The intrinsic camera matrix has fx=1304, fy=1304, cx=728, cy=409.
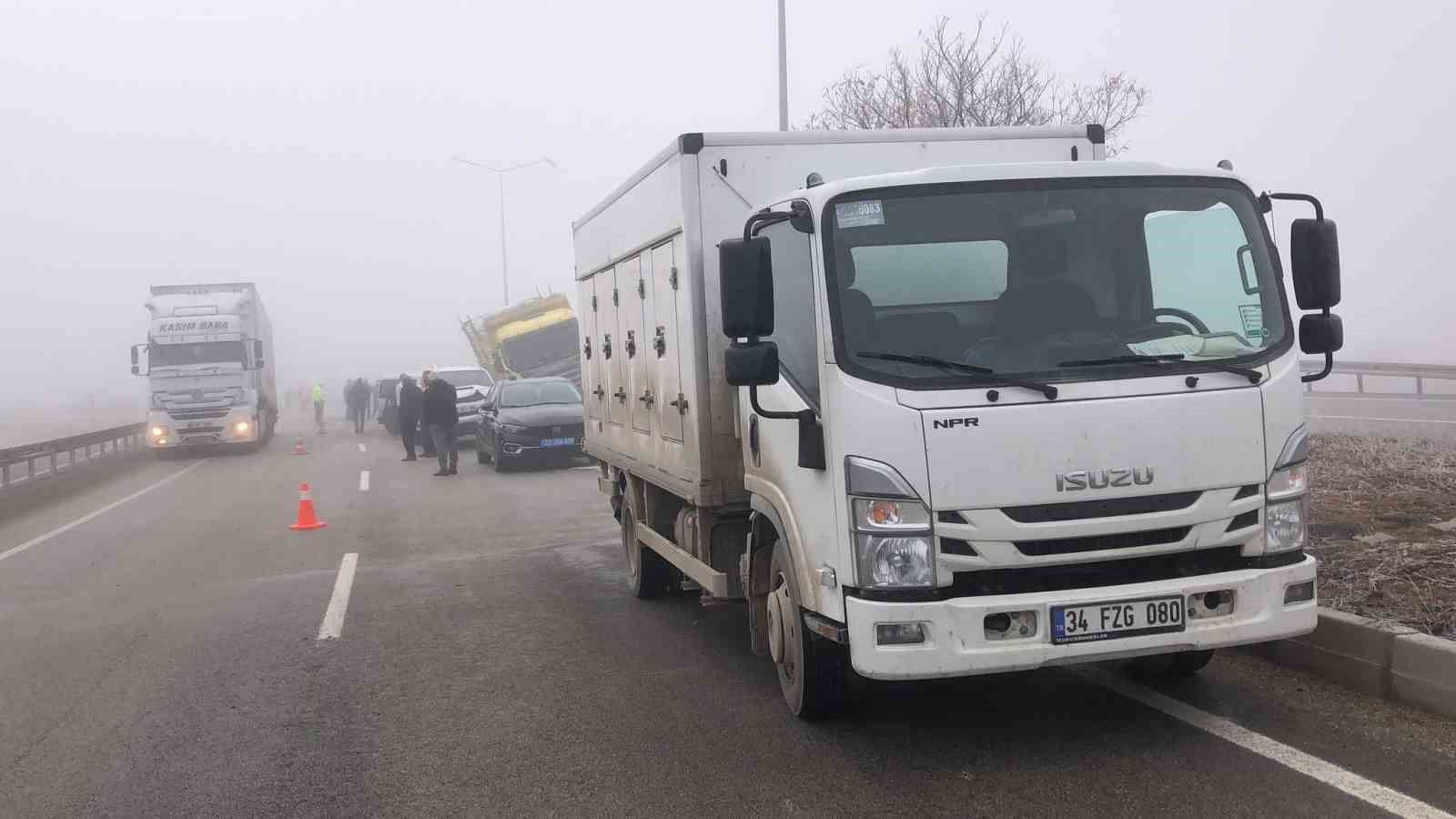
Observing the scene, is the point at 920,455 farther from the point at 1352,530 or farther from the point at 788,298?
the point at 1352,530

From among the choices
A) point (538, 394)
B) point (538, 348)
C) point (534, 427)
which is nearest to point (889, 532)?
point (534, 427)

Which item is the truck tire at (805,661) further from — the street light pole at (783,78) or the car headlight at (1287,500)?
the street light pole at (783,78)

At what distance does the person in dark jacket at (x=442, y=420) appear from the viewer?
2145 centimetres

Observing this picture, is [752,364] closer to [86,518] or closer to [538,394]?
[86,518]

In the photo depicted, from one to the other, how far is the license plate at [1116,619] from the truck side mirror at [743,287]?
5.10 ft

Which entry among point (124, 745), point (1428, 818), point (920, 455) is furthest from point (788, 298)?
point (124, 745)

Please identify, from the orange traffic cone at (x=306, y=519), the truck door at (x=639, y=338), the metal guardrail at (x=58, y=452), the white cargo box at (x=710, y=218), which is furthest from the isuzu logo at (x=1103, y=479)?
the metal guardrail at (x=58, y=452)

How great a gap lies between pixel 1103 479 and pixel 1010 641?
677 millimetres

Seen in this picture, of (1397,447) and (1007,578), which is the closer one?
(1007,578)

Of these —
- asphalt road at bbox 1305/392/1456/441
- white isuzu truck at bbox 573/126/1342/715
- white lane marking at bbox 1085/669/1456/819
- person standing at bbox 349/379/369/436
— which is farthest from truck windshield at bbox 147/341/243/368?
white lane marking at bbox 1085/669/1456/819

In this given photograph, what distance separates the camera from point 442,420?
70.4 feet

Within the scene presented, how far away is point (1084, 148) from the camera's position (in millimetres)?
6980

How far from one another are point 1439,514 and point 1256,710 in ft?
12.0

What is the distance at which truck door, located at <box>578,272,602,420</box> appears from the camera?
9.74m
